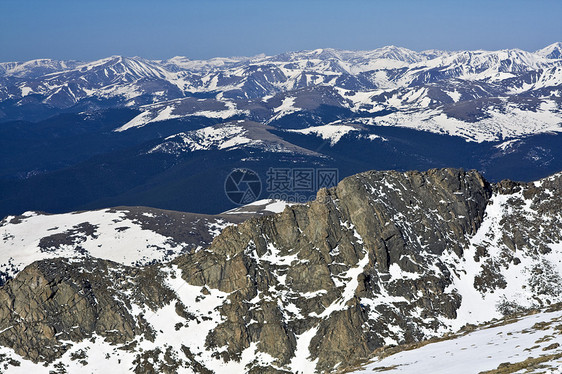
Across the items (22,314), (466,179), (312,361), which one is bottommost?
(312,361)

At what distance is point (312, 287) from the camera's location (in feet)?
535

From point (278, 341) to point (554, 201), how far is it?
9758 centimetres

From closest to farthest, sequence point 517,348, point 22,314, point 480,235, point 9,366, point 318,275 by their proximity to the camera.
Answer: point 517,348 → point 9,366 → point 22,314 → point 318,275 → point 480,235

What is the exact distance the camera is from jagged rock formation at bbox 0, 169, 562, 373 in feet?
484

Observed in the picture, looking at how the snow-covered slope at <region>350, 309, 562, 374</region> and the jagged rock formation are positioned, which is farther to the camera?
the jagged rock formation

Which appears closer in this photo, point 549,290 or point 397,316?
point 397,316

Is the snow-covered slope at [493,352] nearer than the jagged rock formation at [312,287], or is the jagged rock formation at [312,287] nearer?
the snow-covered slope at [493,352]

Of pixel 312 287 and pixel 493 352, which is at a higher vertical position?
pixel 493 352

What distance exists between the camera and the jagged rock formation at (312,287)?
148 m

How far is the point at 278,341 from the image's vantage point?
149 m

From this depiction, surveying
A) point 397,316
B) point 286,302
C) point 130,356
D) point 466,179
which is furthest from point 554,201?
point 130,356

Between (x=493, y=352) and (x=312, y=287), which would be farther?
(x=312, y=287)

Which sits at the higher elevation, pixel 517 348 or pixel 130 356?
pixel 517 348

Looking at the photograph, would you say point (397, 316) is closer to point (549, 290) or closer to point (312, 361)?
point (312, 361)
